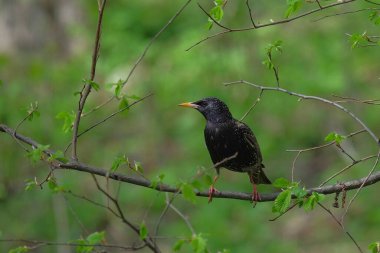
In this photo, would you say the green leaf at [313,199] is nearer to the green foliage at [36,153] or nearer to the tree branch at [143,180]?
the tree branch at [143,180]

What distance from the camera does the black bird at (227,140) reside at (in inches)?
200

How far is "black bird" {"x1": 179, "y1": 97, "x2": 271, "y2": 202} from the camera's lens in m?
5.08

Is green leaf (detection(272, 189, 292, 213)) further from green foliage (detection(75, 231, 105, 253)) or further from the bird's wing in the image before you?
the bird's wing

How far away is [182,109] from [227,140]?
14.1ft

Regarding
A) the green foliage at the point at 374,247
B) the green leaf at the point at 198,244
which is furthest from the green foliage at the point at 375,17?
the green leaf at the point at 198,244

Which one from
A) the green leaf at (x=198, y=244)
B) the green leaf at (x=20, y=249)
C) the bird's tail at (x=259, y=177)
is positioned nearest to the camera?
the green leaf at (x=198, y=244)

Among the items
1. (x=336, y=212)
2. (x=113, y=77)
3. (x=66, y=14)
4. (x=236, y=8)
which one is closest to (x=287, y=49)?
(x=236, y=8)

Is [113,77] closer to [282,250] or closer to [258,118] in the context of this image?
[258,118]

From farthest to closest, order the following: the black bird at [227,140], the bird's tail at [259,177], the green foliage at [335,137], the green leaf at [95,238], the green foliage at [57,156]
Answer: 1. the bird's tail at [259,177]
2. the black bird at [227,140]
3. the green leaf at [95,238]
4. the green foliage at [335,137]
5. the green foliage at [57,156]

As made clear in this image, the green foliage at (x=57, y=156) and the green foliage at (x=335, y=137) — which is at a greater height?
the green foliage at (x=57, y=156)

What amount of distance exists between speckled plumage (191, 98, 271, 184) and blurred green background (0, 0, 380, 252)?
2.26 metres

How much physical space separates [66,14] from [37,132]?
13.6 ft

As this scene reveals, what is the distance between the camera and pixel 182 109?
30.7ft

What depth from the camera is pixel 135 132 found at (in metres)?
10.9
